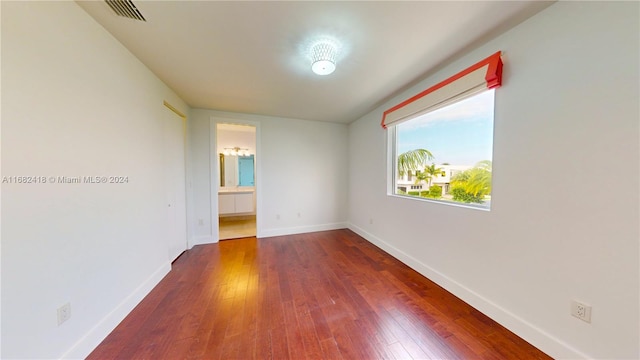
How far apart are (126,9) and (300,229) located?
12.0 ft

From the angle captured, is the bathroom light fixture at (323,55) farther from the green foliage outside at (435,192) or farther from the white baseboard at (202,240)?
the white baseboard at (202,240)

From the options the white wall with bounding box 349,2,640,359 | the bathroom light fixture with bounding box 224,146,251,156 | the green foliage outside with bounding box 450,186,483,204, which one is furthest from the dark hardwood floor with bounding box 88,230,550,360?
the bathroom light fixture with bounding box 224,146,251,156

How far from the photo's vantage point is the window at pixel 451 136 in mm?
1760

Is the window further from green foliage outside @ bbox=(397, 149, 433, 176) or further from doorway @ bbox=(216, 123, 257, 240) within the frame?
doorway @ bbox=(216, 123, 257, 240)

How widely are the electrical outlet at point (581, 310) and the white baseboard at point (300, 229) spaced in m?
3.38

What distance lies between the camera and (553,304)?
1.33 metres

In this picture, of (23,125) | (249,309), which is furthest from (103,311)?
(23,125)

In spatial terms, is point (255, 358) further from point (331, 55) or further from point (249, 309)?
point (331, 55)

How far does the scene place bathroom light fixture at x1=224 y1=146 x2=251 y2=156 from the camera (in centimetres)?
532

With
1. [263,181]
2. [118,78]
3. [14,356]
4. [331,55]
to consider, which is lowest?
[14,356]

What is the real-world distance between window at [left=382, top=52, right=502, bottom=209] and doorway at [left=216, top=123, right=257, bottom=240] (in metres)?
3.62

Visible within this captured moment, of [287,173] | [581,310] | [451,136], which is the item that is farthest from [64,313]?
[451,136]

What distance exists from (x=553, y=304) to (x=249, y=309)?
231cm

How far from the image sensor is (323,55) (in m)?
1.71
